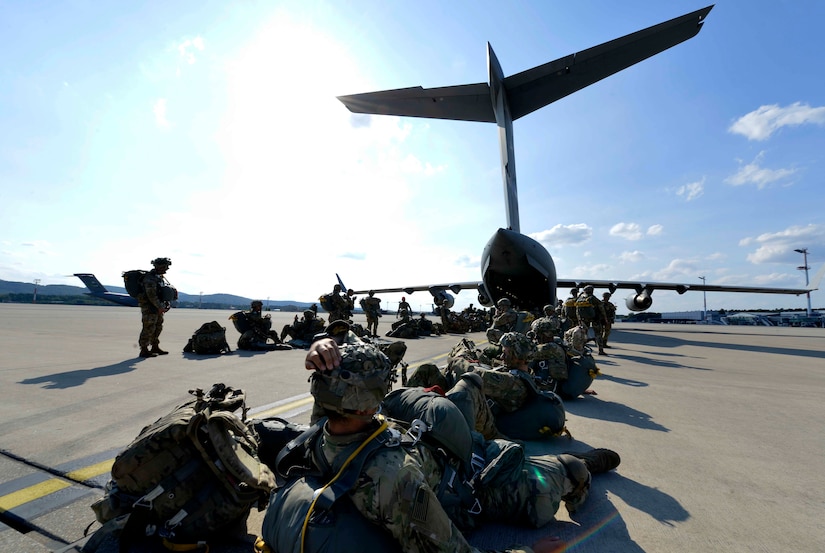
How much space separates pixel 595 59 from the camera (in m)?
11.7

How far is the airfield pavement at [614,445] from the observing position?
2.23 metres

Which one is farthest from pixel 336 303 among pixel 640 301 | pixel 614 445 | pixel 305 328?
pixel 640 301

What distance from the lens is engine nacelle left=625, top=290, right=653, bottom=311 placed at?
1869 cm

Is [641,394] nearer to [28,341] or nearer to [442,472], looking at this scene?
[442,472]

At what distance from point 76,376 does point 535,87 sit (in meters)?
15.3

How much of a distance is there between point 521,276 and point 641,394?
5.31 m

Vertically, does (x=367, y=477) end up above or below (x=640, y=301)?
below

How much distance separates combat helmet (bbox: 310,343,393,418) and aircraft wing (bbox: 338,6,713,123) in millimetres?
12855

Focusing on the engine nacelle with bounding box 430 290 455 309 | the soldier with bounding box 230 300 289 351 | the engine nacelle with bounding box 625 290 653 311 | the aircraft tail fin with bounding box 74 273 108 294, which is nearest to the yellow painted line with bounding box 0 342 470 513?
the soldier with bounding box 230 300 289 351

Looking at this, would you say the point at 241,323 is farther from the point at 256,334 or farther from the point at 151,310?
the point at 151,310

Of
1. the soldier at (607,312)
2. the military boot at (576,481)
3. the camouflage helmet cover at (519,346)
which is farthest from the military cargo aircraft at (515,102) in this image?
the military boot at (576,481)

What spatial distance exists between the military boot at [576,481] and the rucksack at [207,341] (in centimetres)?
868

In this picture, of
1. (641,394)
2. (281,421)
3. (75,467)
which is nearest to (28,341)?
(75,467)

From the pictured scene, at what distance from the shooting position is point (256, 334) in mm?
10406
